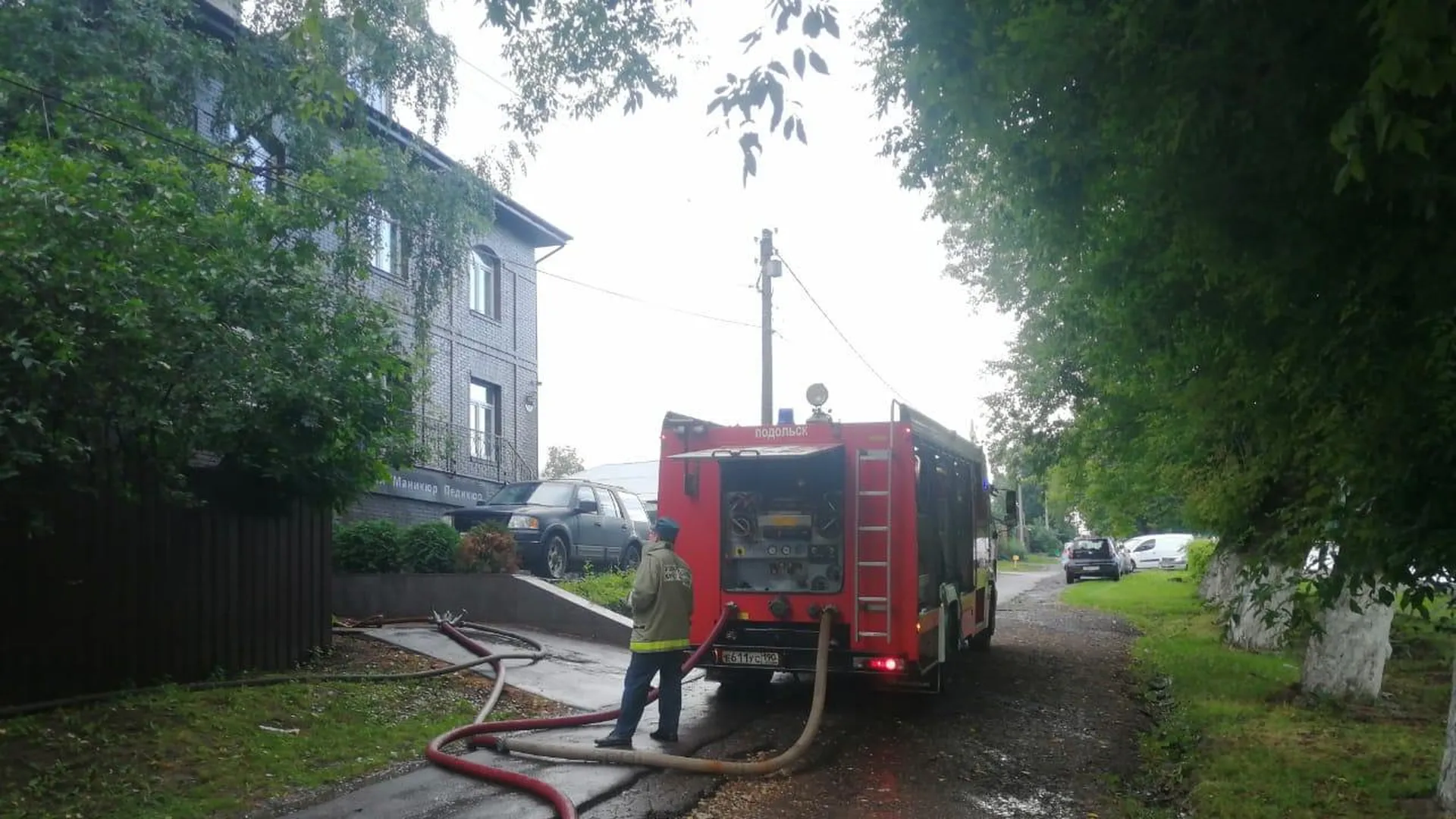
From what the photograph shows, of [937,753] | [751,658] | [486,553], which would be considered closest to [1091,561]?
[486,553]

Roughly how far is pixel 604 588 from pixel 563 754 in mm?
8450

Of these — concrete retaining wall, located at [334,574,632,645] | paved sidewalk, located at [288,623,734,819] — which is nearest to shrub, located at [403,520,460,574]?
concrete retaining wall, located at [334,574,632,645]

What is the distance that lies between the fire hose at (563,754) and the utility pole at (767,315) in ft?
40.3

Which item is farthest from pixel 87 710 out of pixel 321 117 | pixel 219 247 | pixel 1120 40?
pixel 1120 40

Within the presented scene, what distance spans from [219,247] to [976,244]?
405 inches

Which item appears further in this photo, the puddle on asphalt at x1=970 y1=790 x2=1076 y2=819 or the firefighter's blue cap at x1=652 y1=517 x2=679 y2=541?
the firefighter's blue cap at x1=652 y1=517 x2=679 y2=541

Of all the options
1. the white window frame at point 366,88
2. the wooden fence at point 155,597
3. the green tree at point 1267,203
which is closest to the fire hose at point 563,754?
the wooden fence at point 155,597

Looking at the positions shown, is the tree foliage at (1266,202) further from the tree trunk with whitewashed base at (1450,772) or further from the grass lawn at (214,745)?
the grass lawn at (214,745)

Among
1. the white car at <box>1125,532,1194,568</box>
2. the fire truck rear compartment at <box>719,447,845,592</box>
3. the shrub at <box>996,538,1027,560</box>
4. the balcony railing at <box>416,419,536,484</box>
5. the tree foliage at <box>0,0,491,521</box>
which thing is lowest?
the shrub at <box>996,538,1027,560</box>

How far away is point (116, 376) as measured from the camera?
7770 mm

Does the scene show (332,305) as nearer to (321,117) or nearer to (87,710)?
(321,117)

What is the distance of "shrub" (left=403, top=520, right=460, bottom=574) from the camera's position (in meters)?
14.9

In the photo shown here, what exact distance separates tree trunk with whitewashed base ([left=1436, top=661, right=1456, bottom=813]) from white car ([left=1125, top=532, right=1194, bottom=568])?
43.7m

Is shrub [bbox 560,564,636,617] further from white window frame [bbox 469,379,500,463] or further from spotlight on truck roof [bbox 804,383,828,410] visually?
white window frame [bbox 469,379,500,463]
